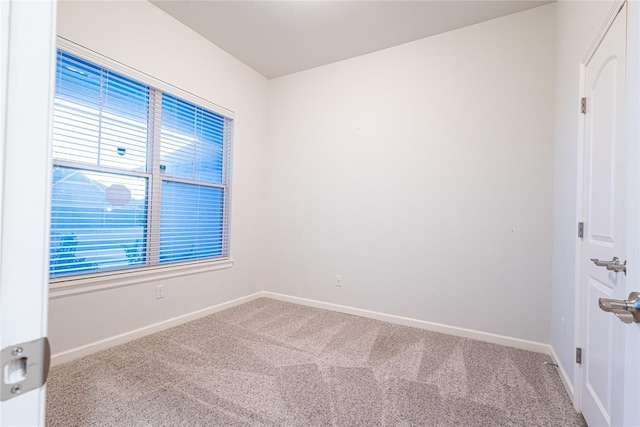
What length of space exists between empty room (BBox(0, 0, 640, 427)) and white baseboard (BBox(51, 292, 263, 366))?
0.06 feet

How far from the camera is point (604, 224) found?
4.58ft

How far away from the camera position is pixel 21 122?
1.09 ft

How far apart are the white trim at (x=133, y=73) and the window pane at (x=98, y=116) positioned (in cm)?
7

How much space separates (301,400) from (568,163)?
2.41 meters

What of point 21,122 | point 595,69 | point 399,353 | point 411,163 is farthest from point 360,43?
point 21,122

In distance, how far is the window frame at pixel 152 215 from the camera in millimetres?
2088

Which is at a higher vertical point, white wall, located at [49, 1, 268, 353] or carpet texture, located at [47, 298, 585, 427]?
white wall, located at [49, 1, 268, 353]

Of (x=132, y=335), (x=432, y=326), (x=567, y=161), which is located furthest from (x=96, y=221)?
(x=567, y=161)

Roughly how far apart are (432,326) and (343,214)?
1521 millimetres

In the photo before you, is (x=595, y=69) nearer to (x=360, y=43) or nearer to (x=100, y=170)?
(x=360, y=43)

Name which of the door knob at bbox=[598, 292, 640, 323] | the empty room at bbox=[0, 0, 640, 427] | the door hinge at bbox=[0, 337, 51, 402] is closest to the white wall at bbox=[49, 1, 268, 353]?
the empty room at bbox=[0, 0, 640, 427]

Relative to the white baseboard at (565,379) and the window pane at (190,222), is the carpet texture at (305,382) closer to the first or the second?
the white baseboard at (565,379)

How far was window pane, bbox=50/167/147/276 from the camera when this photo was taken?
206 cm

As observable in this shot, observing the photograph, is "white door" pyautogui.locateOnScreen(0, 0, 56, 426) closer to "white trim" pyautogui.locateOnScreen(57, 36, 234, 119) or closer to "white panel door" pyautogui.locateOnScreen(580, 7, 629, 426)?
"white panel door" pyautogui.locateOnScreen(580, 7, 629, 426)
